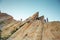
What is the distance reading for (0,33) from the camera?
A: 1342 cm

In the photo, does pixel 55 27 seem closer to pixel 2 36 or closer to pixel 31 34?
pixel 31 34

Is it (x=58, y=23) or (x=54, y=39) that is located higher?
(x=58, y=23)

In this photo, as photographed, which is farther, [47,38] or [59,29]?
[59,29]

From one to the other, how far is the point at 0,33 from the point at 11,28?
4.99 ft

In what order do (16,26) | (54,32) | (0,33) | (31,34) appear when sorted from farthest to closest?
1. (16,26)
2. (0,33)
3. (54,32)
4. (31,34)

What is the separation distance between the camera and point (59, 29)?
40.8 ft

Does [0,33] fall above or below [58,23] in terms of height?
below

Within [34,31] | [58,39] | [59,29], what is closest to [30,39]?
[34,31]

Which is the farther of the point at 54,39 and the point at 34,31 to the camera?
the point at 34,31

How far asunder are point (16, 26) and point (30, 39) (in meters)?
5.11

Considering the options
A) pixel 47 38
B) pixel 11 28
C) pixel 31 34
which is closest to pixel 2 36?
pixel 11 28

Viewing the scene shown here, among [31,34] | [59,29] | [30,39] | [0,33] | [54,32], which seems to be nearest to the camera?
[30,39]

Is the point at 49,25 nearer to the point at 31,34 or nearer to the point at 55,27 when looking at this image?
the point at 55,27

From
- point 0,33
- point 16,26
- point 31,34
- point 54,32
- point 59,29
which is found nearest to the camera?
point 31,34
